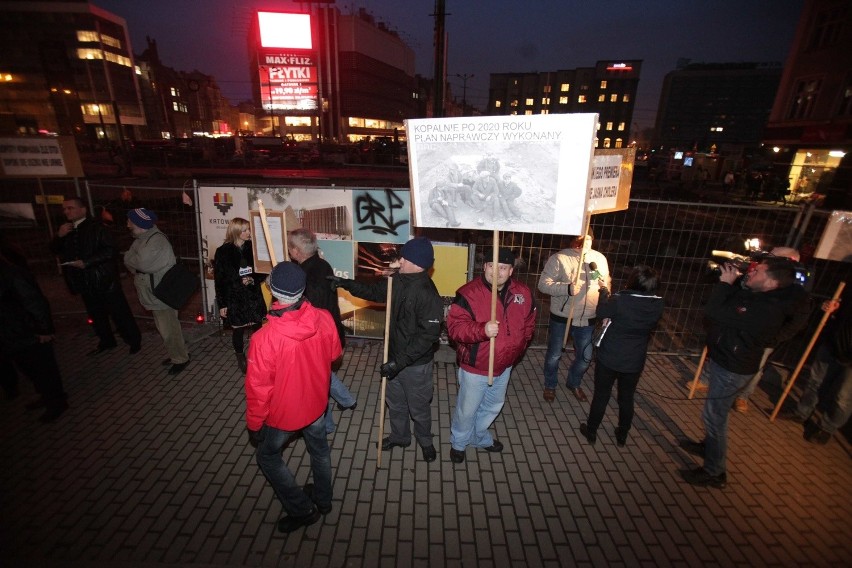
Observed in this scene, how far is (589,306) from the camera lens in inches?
191

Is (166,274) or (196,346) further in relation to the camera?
(196,346)

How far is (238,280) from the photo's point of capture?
17.1 feet

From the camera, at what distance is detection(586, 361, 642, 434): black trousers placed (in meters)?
3.97

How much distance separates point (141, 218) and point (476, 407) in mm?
4746

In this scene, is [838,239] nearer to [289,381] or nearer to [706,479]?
[706,479]

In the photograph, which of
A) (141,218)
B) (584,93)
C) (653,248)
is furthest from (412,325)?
(584,93)

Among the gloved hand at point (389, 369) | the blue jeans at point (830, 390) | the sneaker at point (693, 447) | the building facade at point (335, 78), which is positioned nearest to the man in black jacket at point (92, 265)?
the gloved hand at point (389, 369)

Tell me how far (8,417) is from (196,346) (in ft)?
7.18

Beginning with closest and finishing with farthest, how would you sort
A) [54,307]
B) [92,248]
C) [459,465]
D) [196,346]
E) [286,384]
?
[286,384], [459,465], [92,248], [196,346], [54,307]

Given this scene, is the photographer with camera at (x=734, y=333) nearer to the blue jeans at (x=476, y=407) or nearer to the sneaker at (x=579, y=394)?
the sneaker at (x=579, y=394)

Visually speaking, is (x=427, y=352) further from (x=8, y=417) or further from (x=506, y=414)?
(x=8, y=417)

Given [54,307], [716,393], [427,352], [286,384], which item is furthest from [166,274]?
[716,393]

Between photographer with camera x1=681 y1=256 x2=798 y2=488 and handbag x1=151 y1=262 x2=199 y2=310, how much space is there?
6165mm

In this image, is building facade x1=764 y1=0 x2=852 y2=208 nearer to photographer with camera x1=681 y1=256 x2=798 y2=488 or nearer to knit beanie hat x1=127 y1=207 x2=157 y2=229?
photographer with camera x1=681 y1=256 x2=798 y2=488
